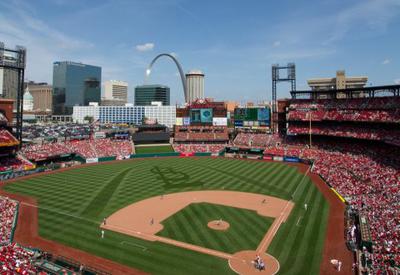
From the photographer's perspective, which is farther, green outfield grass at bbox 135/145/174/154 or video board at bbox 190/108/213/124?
video board at bbox 190/108/213/124

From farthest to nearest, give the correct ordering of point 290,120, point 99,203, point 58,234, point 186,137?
point 186,137, point 290,120, point 99,203, point 58,234

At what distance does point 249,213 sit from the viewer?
112ft

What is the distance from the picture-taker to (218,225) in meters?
30.4

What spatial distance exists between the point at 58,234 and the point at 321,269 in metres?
24.1

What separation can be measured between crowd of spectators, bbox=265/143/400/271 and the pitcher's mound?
517 inches

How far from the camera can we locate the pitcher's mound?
97.9 feet

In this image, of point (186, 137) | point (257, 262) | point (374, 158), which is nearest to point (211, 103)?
point (186, 137)

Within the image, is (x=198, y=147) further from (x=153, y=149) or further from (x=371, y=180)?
(x=371, y=180)

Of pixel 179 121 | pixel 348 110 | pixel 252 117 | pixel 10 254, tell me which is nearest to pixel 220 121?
pixel 252 117

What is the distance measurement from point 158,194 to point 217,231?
15456 mm

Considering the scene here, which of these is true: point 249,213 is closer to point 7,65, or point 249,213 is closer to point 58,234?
point 58,234

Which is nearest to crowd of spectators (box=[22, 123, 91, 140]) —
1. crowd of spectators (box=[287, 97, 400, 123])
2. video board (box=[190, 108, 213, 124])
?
video board (box=[190, 108, 213, 124])

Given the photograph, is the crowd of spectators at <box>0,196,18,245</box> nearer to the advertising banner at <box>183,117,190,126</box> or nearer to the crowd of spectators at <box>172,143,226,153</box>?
the crowd of spectators at <box>172,143,226,153</box>

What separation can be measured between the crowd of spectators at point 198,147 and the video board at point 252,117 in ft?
31.9
